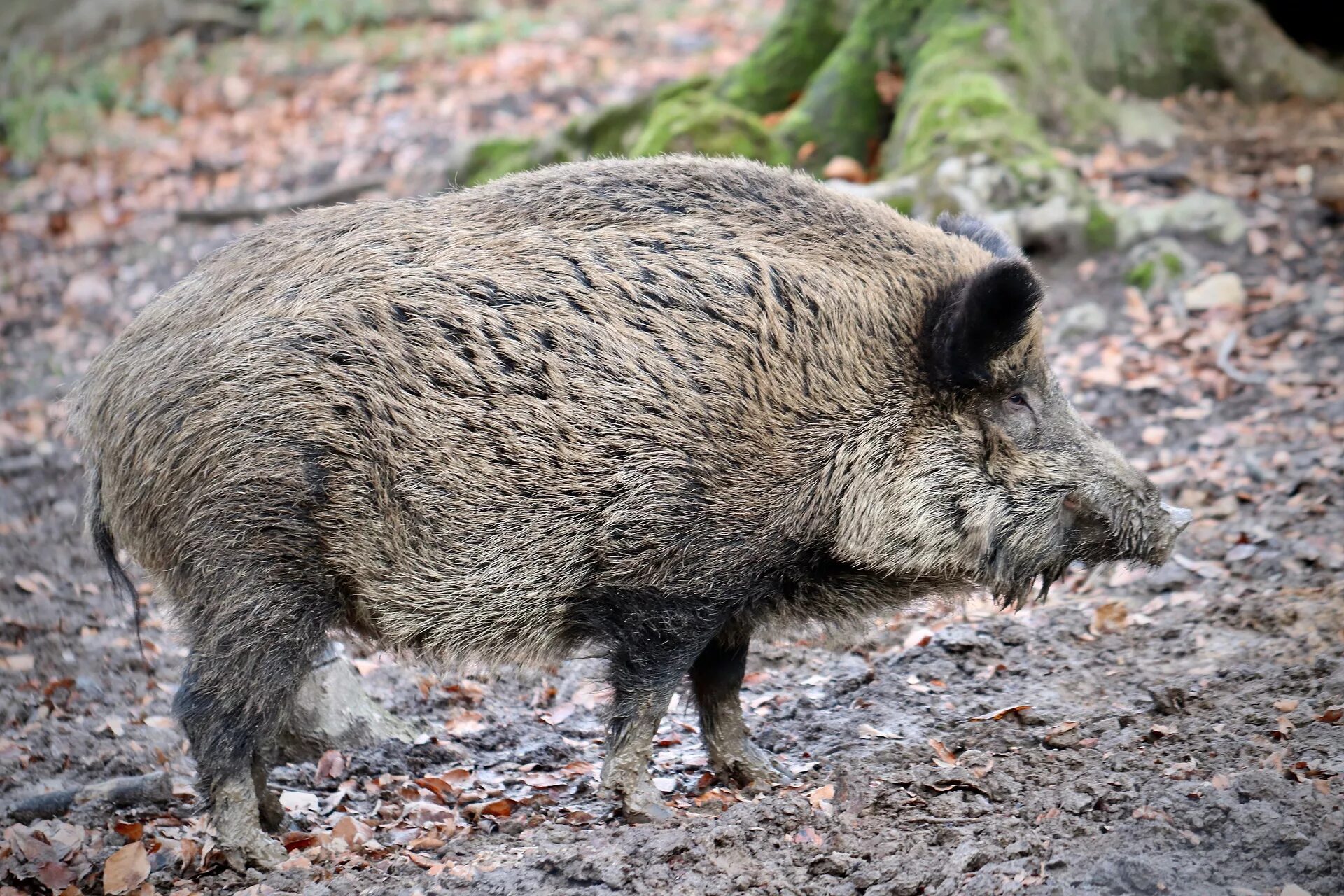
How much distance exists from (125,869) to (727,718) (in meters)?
2.08

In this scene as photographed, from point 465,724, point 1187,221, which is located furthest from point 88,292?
point 1187,221

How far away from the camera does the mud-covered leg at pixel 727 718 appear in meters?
4.59

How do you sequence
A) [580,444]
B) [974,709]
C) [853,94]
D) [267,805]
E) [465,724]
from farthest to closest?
[853,94]
[465,724]
[974,709]
[267,805]
[580,444]

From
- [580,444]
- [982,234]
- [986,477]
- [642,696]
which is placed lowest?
[642,696]

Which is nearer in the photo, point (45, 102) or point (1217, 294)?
point (1217, 294)

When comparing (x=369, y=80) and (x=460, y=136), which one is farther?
(x=369, y=80)

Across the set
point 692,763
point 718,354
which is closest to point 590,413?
point 718,354

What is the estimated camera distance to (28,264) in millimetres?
11242

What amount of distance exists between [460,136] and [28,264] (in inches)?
162

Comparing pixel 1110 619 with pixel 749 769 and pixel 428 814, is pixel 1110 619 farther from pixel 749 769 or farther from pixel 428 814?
pixel 428 814

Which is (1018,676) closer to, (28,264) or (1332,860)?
(1332,860)

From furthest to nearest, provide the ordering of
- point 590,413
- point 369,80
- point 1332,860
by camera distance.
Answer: point 369,80, point 590,413, point 1332,860

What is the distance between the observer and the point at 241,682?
398 centimetres

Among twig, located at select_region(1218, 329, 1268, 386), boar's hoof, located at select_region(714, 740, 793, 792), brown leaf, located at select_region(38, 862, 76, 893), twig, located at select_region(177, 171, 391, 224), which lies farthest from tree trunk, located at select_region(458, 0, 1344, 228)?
brown leaf, located at select_region(38, 862, 76, 893)
